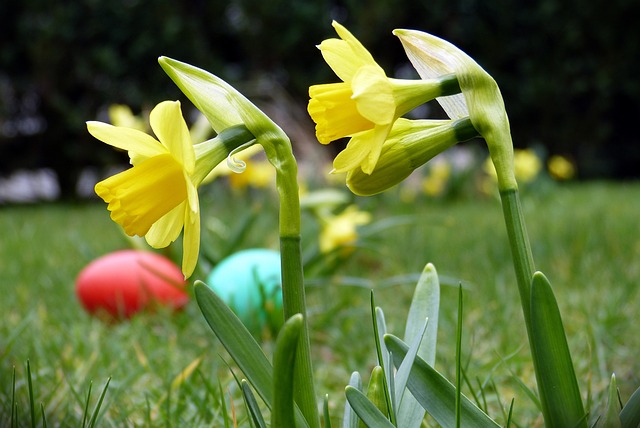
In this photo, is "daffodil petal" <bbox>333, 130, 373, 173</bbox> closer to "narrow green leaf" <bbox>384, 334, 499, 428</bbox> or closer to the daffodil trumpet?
the daffodil trumpet

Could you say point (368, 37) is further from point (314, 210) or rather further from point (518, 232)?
point (518, 232)

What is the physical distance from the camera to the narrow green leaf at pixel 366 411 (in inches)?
20.6

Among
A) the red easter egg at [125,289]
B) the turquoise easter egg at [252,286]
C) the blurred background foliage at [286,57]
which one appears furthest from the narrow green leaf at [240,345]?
the blurred background foliage at [286,57]

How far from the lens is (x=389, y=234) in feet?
9.01

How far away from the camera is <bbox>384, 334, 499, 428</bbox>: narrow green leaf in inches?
22.1

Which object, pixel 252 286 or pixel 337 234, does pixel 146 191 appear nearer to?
pixel 252 286

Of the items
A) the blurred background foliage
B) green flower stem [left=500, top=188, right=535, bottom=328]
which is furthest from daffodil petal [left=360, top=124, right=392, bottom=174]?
the blurred background foliage

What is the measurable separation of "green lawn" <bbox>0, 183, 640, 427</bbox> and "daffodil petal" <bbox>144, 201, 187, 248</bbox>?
0.23m

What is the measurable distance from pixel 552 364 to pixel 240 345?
0.78 feet

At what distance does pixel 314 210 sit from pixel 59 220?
2.65 meters

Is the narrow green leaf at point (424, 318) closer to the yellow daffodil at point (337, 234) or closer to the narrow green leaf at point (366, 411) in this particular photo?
the narrow green leaf at point (366, 411)

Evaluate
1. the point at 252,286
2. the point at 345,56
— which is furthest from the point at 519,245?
the point at 252,286

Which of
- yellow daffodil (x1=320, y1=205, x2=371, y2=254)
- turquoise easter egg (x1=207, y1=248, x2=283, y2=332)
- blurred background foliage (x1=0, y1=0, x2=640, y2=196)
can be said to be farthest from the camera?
blurred background foliage (x1=0, y1=0, x2=640, y2=196)

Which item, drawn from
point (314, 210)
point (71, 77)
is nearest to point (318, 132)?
point (314, 210)
